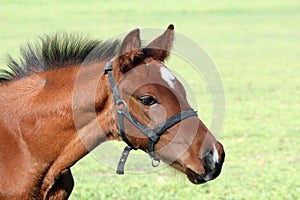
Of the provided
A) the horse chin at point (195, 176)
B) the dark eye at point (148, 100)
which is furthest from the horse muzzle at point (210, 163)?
the dark eye at point (148, 100)

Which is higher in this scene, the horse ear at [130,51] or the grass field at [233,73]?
the horse ear at [130,51]

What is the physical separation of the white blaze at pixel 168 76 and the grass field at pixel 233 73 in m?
0.62

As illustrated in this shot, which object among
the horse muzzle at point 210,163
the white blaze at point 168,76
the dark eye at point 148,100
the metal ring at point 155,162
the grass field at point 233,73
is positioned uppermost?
the white blaze at point 168,76

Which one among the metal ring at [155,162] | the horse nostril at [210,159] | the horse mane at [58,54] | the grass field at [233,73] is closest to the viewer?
the horse nostril at [210,159]

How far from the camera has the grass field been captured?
823cm

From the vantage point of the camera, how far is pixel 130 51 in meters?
3.96

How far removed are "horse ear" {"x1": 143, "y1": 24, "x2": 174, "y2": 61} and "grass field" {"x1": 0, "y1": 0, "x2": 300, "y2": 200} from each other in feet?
2.59

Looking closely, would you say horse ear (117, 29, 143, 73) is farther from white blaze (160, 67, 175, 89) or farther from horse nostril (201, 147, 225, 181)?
horse nostril (201, 147, 225, 181)

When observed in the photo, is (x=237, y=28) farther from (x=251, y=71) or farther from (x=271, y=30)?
(x=251, y=71)

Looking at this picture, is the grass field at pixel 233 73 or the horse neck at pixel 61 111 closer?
the horse neck at pixel 61 111

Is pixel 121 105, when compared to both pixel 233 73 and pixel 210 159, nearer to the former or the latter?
pixel 210 159

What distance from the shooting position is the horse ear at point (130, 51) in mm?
3916

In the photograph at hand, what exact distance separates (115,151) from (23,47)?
1.04 meters

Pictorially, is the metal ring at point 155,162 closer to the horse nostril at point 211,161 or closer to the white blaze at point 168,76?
the horse nostril at point 211,161
